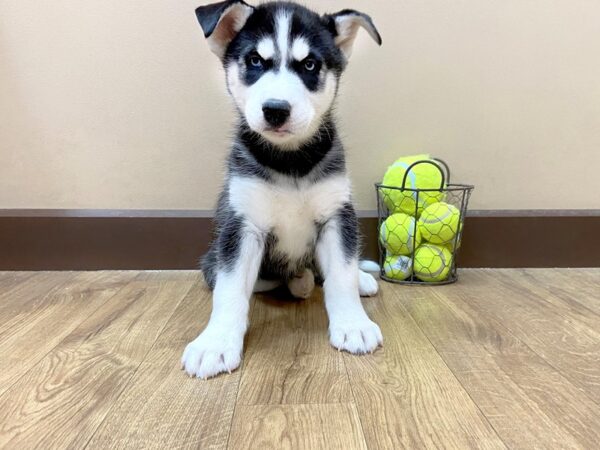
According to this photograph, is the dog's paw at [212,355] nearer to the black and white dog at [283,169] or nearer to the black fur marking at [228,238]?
the black and white dog at [283,169]

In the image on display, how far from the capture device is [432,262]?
5.91 feet

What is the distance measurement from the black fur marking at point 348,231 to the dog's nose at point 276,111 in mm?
397

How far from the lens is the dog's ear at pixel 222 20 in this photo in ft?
4.10

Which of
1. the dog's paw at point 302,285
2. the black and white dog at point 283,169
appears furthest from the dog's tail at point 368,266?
the black and white dog at point 283,169

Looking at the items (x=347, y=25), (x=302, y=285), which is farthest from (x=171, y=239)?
(x=347, y=25)

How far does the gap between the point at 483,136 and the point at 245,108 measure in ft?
3.87

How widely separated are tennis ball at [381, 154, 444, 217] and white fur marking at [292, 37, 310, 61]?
692 mm

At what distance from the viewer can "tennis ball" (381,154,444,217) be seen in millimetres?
1813

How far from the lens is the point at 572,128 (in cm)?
203

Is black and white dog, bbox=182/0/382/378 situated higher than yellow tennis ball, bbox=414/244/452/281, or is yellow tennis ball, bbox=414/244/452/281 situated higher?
black and white dog, bbox=182/0/382/378

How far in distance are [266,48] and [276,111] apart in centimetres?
23

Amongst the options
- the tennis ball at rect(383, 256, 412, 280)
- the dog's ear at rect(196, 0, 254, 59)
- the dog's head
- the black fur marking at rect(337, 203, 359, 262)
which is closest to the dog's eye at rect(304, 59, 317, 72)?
the dog's head

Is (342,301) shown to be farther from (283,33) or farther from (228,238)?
(283,33)

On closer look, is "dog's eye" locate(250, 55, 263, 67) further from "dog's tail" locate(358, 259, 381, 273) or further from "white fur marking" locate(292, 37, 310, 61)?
"dog's tail" locate(358, 259, 381, 273)
